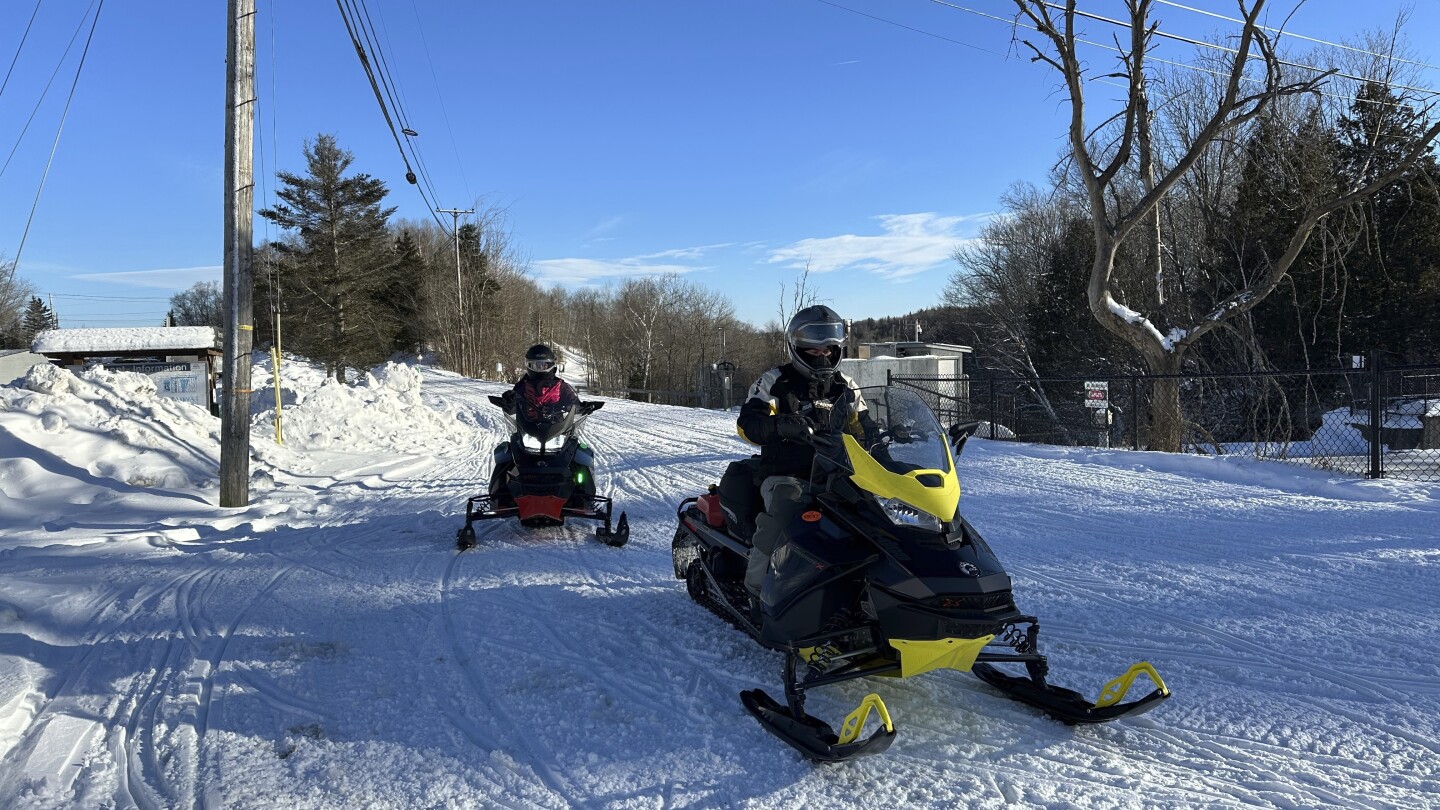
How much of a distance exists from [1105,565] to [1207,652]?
6.03 feet

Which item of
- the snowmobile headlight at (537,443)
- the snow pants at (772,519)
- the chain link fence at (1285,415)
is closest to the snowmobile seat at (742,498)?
the snow pants at (772,519)

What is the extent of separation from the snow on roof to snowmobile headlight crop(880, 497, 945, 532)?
735 inches

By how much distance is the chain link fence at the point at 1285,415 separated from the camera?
987 centimetres

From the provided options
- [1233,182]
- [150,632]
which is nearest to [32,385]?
[150,632]

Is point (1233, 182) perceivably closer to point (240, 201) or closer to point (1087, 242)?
point (1087, 242)

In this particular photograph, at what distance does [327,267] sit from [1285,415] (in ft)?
130

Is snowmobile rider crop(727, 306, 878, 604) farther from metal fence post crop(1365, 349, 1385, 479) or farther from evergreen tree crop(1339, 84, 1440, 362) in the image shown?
evergreen tree crop(1339, 84, 1440, 362)

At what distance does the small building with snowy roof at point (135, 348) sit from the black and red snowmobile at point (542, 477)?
485 inches

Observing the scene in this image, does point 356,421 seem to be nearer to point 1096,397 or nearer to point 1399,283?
point 1096,397

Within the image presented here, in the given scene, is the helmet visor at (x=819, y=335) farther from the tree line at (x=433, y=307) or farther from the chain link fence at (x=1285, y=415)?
the tree line at (x=433, y=307)

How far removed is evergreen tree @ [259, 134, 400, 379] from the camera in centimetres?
3991

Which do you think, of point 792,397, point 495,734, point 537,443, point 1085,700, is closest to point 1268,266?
point 537,443

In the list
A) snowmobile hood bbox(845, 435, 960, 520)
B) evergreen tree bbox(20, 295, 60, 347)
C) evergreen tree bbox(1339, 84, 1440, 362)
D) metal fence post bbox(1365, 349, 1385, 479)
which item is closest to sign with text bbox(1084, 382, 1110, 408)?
metal fence post bbox(1365, 349, 1385, 479)

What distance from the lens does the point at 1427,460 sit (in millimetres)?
10383
